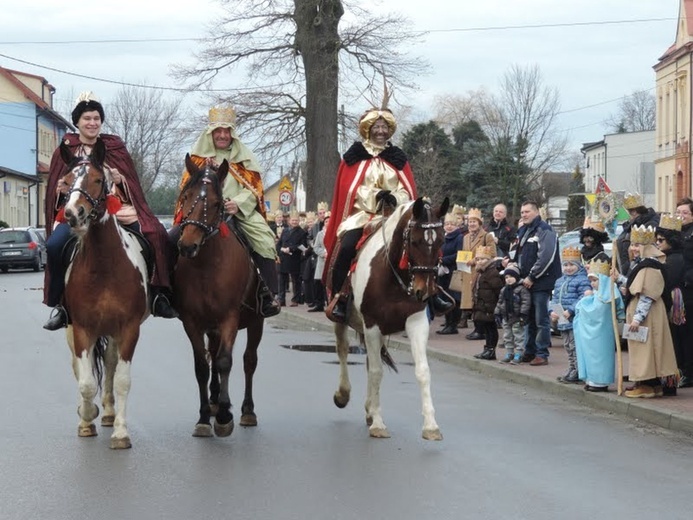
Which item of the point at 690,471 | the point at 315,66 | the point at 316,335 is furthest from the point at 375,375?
the point at 315,66

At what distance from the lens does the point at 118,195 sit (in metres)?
10.1

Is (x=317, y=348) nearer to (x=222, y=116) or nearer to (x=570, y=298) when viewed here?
(x=570, y=298)

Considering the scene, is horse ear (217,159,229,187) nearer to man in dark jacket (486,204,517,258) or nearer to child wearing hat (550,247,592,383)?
child wearing hat (550,247,592,383)

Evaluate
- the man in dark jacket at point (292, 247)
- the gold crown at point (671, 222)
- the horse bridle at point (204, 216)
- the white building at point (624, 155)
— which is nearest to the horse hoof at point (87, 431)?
the horse bridle at point (204, 216)

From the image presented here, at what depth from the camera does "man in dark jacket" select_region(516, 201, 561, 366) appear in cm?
1553

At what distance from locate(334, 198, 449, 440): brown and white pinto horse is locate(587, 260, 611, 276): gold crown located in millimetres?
3309

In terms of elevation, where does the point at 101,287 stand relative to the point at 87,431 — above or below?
above

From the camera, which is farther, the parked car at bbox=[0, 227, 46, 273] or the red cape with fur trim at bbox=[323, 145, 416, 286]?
the parked car at bbox=[0, 227, 46, 273]

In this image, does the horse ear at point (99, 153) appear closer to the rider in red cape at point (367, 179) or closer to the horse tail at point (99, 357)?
the horse tail at point (99, 357)

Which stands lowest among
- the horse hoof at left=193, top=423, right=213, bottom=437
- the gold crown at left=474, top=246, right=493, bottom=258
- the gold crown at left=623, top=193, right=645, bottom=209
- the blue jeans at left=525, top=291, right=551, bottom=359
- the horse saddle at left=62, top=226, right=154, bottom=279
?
the horse hoof at left=193, top=423, right=213, bottom=437

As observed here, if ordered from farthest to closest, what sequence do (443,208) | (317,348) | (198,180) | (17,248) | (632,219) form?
(17,248)
(317,348)
(632,219)
(198,180)
(443,208)

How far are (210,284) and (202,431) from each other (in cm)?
119

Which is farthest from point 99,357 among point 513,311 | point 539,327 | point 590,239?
point 590,239

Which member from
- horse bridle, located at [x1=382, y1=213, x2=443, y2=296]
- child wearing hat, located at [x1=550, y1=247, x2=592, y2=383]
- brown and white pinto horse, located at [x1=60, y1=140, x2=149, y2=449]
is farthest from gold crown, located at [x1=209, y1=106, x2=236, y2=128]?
child wearing hat, located at [x1=550, y1=247, x2=592, y2=383]
